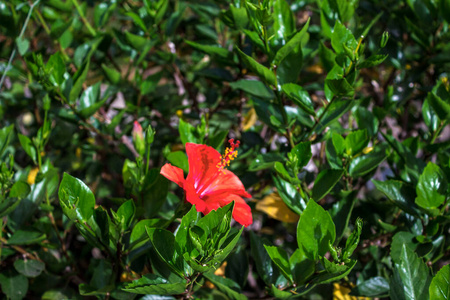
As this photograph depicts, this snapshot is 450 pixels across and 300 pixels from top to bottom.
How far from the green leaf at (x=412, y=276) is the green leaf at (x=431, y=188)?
13 centimetres

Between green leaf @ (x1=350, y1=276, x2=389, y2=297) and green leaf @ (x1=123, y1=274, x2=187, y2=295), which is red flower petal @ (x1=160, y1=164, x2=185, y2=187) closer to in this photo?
green leaf @ (x1=123, y1=274, x2=187, y2=295)

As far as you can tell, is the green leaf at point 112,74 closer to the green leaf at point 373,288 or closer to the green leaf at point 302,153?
the green leaf at point 302,153

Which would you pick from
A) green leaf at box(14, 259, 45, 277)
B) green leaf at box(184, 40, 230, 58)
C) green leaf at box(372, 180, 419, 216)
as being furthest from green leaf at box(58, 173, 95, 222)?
green leaf at box(372, 180, 419, 216)

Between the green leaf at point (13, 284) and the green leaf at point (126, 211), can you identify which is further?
the green leaf at point (13, 284)

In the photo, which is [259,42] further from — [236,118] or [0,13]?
[0,13]

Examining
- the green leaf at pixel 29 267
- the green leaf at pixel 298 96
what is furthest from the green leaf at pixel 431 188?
the green leaf at pixel 29 267

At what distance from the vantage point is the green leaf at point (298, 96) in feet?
3.56

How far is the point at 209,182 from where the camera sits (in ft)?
3.68

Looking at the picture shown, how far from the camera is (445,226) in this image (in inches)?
48.8

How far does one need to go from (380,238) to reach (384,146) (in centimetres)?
28

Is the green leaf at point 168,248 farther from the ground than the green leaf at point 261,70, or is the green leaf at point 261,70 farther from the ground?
the green leaf at point 261,70

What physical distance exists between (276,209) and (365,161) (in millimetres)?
383

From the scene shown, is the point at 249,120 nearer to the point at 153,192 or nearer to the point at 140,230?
the point at 153,192

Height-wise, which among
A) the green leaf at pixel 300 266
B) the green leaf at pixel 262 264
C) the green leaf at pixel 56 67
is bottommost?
the green leaf at pixel 262 264
